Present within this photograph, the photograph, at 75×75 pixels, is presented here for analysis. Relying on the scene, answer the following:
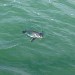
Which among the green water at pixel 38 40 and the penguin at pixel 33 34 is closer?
the green water at pixel 38 40

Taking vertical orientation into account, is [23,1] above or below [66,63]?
above

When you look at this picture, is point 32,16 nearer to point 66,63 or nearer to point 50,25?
point 50,25

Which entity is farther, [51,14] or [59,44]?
[51,14]

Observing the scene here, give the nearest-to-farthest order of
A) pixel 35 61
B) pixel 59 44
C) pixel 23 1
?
1. pixel 35 61
2. pixel 59 44
3. pixel 23 1

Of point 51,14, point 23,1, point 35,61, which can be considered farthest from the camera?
point 23,1

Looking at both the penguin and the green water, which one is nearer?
the green water

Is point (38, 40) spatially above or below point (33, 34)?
below

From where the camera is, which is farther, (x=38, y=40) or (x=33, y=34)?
(x=38, y=40)

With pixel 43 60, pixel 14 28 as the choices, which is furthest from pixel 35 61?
pixel 14 28
